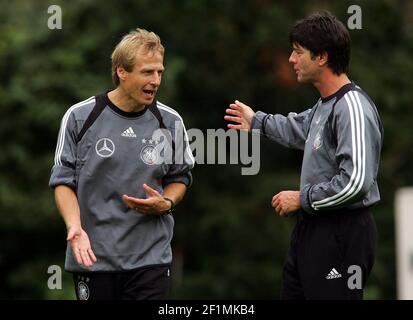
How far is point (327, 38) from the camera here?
6.61 meters

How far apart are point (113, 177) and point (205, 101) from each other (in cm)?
1680

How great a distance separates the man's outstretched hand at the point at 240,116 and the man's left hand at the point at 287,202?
0.67 metres

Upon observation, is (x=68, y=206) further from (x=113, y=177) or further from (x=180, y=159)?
(x=180, y=159)

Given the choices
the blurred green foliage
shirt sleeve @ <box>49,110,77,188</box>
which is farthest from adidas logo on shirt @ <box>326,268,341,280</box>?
the blurred green foliage

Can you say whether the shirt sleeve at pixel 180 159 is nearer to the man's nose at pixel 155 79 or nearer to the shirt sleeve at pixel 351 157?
the man's nose at pixel 155 79

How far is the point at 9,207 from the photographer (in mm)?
19125

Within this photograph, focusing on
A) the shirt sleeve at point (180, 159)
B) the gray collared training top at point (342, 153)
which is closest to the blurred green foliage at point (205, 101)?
the shirt sleeve at point (180, 159)

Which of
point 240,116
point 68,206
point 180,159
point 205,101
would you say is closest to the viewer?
point 68,206

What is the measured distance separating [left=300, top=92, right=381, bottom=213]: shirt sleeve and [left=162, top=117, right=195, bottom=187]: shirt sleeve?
958 millimetres

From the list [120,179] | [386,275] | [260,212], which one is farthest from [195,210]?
[120,179]

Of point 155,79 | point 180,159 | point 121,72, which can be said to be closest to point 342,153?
point 180,159

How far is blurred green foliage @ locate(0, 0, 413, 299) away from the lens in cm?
1959

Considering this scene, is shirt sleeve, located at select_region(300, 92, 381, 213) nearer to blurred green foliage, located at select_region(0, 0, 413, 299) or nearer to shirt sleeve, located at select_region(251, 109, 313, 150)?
shirt sleeve, located at select_region(251, 109, 313, 150)
